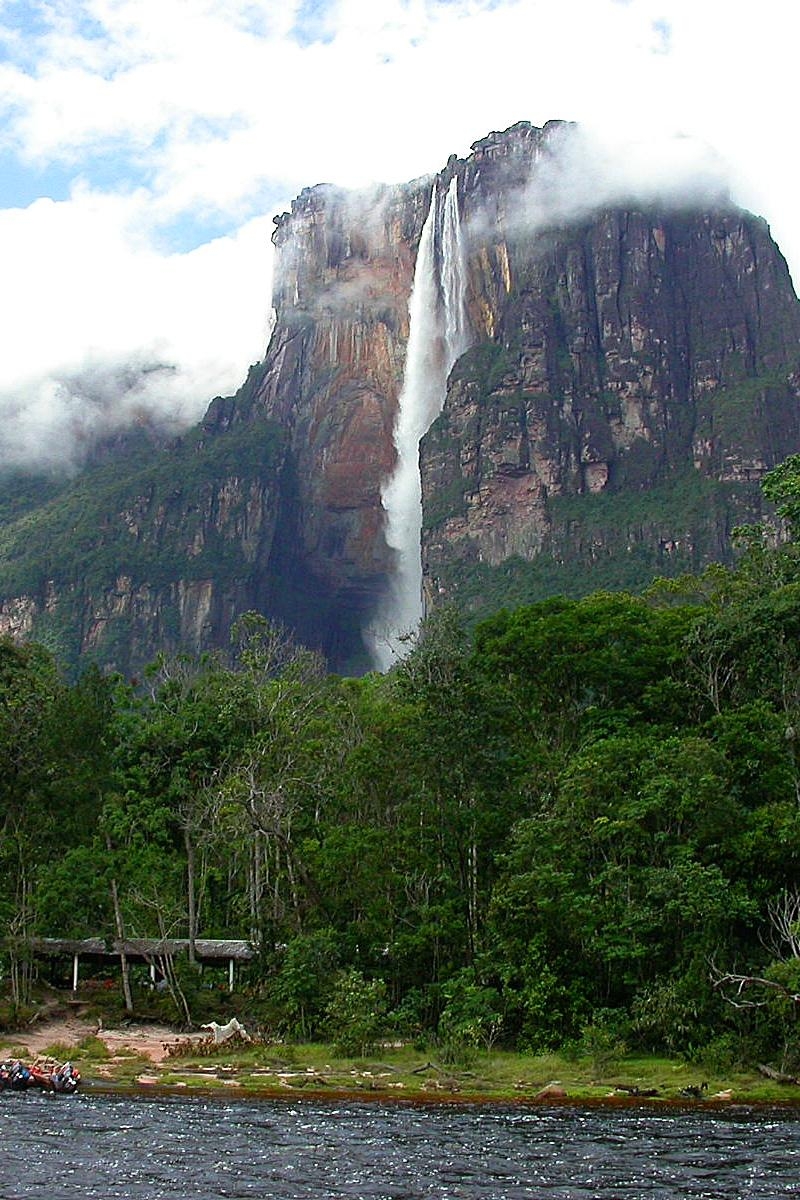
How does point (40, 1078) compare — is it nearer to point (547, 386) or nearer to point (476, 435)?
point (476, 435)

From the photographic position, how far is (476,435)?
12375cm

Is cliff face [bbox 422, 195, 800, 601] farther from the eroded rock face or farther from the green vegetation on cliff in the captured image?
the green vegetation on cliff

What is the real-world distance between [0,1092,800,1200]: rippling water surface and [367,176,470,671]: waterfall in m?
107

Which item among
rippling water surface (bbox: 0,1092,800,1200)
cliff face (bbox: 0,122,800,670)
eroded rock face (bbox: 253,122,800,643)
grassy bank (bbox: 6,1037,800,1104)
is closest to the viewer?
rippling water surface (bbox: 0,1092,800,1200)

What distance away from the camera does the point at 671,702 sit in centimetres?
4016

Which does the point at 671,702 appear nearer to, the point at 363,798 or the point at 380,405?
the point at 363,798

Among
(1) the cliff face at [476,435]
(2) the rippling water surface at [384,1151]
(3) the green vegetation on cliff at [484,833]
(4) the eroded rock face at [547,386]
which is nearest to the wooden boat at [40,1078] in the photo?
(2) the rippling water surface at [384,1151]

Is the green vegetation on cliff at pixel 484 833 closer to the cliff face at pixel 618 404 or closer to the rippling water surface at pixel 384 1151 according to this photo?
the rippling water surface at pixel 384 1151

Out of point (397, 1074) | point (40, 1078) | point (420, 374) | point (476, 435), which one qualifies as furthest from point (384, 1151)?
point (420, 374)

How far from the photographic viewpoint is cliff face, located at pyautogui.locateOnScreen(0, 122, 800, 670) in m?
120

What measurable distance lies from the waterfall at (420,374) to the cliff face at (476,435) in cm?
143

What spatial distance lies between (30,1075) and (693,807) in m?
16.4

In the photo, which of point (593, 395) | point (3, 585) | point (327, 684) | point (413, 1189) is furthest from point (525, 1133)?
point (3, 585)

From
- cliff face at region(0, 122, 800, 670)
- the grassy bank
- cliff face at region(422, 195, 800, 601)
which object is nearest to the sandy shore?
the grassy bank
